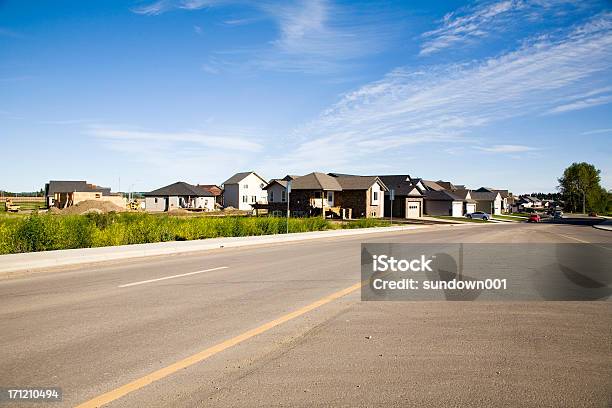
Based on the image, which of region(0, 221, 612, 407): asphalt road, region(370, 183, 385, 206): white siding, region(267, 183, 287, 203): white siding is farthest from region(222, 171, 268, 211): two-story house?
region(0, 221, 612, 407): asphalt road

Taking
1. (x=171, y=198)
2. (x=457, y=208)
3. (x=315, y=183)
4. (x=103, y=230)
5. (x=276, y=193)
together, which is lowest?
(x=103, y=230)

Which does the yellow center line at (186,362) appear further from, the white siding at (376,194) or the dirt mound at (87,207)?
the white siding at (376,194)

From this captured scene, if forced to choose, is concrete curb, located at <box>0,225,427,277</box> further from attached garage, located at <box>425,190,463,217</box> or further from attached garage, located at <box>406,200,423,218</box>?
attached garage, located at <box>425,190,463,217</box>

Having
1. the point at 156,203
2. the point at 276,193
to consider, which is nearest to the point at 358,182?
the point at 276,193

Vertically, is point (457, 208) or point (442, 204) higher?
point (442, 204)

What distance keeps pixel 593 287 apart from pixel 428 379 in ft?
23.4

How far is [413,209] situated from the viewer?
209ft

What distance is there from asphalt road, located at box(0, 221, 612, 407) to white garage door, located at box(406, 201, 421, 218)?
54.8m

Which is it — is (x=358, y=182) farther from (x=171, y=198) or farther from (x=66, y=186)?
(x=66, y=186)

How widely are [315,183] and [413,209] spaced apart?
16183mm

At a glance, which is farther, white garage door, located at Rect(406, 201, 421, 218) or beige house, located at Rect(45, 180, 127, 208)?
beige house, located at Rect(45, 180, 127, 208)

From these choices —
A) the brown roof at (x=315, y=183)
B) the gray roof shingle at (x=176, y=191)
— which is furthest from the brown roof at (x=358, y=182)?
the gray roof shingle at (x=176, y=191)

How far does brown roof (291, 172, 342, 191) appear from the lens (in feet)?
182

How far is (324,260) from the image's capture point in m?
14.0
